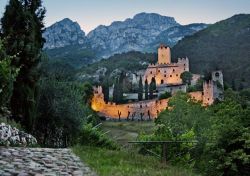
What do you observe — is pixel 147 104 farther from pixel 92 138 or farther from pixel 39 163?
pixel 39 163

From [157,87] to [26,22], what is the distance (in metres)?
114

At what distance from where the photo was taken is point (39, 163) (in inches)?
430

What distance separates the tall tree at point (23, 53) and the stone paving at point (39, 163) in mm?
4916

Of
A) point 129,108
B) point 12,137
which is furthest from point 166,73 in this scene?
point 12,137

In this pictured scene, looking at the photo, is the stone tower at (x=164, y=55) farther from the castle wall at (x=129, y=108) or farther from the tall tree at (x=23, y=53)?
the tall tree at (x=23, y=53)

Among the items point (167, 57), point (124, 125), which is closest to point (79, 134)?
point (124, 125)

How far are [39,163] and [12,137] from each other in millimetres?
4054

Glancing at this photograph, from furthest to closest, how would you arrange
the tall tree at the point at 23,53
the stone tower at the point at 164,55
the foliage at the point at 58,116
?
1. the stone tower at the point at 164,55
2. the foliage at the point at 58,116
3. the tall tree at the point at 23,53

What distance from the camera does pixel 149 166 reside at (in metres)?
12.4

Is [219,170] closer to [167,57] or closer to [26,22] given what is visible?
[26,22]

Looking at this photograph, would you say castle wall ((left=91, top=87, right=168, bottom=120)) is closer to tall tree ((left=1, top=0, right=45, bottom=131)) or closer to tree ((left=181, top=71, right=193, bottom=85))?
tree ((left=181, top=71, right=193, bottom=85))

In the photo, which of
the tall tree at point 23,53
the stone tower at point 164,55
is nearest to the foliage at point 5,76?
the tall tree at point 23,53

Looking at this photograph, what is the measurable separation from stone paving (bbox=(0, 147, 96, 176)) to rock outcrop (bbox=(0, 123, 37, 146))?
1.36m

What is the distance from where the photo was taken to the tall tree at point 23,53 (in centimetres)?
1781
